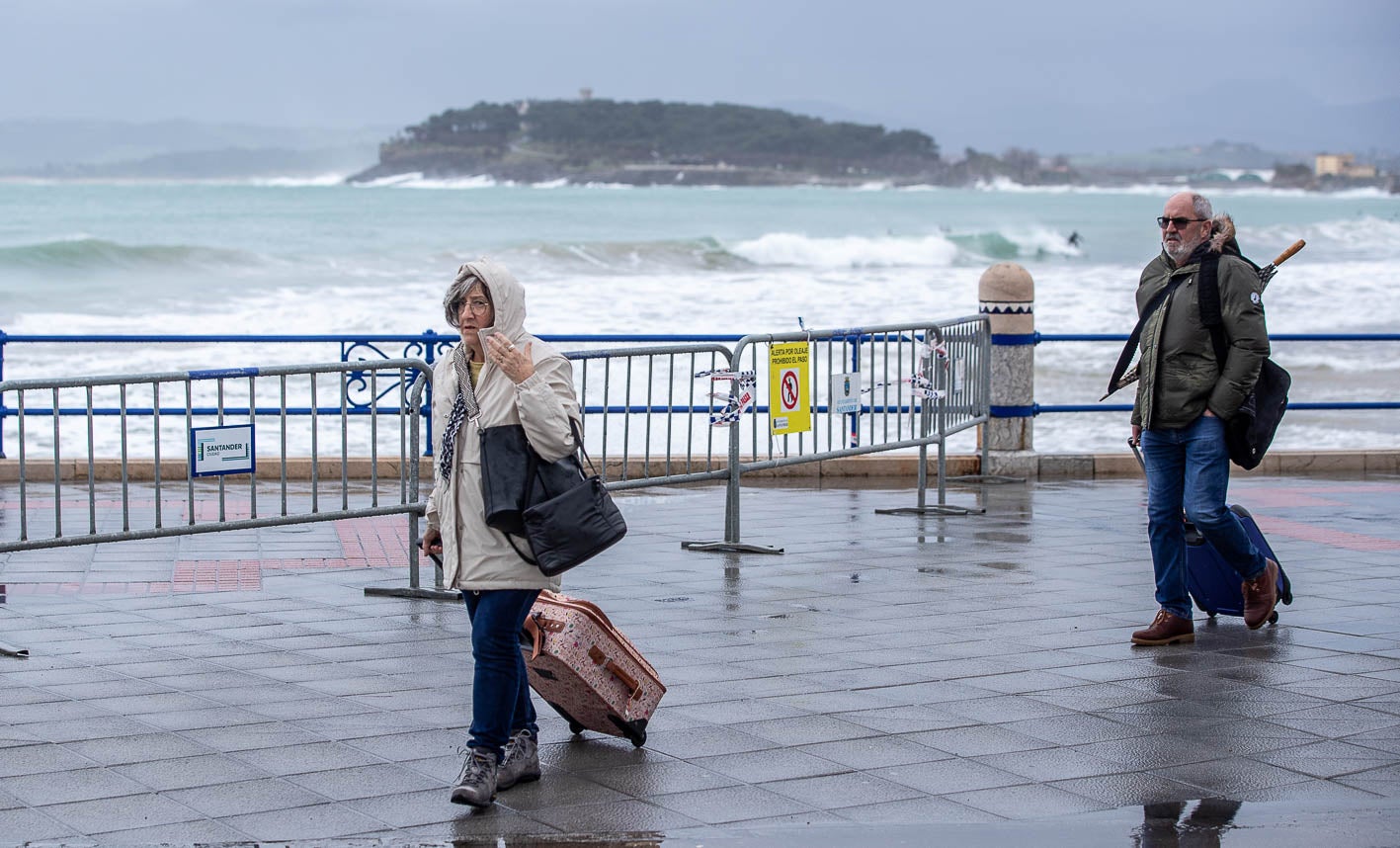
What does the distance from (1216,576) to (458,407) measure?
162 inches

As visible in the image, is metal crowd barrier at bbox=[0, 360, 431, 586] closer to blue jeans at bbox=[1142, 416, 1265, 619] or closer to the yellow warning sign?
the yellow warning sign

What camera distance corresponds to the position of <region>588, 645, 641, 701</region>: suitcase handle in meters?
5.59

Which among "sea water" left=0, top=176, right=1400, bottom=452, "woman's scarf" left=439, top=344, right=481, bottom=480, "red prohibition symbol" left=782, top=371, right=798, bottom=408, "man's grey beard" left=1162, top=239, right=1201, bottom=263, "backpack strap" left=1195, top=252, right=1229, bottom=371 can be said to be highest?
"man's grey beard" left=1162, top=239, right=1201, bottom=263

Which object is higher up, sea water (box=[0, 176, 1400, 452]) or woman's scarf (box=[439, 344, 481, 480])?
woman's scarf (box=[439, 344, 481, 480])

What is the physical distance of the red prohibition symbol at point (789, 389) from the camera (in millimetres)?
10070

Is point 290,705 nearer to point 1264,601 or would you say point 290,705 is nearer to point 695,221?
point 1264,601

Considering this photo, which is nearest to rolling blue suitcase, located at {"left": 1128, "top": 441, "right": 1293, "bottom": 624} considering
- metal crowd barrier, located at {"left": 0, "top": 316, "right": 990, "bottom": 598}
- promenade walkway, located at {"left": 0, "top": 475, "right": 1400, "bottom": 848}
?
promenade walkway, located at {"left": 0, "top": 475, "right": 1400, "bottom": 848}

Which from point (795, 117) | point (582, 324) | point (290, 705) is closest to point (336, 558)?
point (290, 705)

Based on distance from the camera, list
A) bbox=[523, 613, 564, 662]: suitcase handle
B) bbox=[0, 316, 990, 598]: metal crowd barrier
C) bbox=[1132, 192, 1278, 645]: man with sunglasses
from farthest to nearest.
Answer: bbox=[0, 316, 990, 598]: metal crowd barrier < bbox=[1132, 192, 1278, 645]: man with sunglasses < bbox=[523, 613, 564, 662]: suitcase handle

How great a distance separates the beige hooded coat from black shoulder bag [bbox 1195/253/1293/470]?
309 cm

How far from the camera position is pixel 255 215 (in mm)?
84688

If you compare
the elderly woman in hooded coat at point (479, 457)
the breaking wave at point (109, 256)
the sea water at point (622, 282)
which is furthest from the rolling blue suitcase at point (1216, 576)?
the breaking wave at point (109, 256)

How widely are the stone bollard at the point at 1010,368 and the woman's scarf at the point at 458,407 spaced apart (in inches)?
311

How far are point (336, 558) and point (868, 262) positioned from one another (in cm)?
6075
